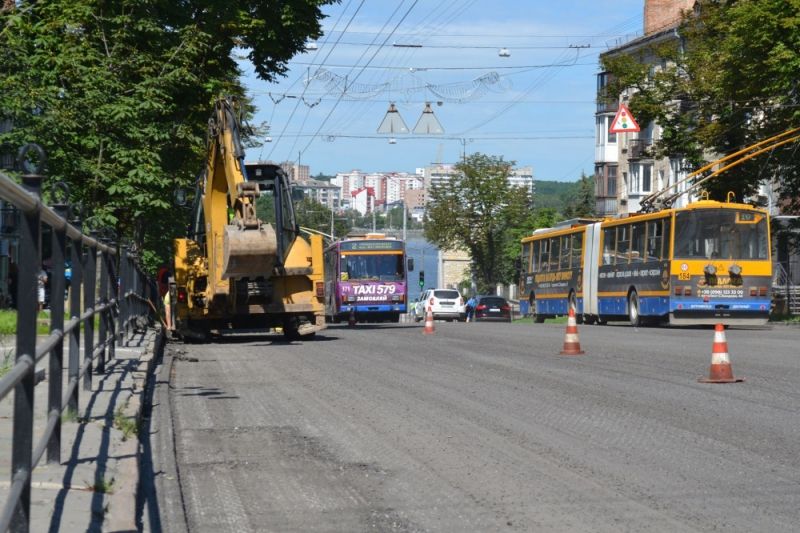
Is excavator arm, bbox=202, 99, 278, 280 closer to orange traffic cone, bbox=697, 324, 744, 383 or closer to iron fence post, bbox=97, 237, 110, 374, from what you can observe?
iron fence post, bbox=97, 237, 110, 374

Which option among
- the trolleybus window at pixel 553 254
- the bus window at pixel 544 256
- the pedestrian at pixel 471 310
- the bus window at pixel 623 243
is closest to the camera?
the bus window at pixel 623 243

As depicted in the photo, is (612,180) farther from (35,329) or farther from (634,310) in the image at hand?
(35,329)

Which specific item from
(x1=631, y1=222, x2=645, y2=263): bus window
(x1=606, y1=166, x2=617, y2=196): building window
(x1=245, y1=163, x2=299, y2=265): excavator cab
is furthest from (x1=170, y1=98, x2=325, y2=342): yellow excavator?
(x1=606, y1=166, x2=617, y2=196): building window

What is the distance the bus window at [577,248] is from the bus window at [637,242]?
5336 mm

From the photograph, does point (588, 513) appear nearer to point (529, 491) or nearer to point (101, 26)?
point (529, 491)

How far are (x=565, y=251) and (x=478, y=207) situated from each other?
1779 inches

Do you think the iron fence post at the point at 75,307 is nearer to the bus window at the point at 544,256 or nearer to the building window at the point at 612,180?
the bus window at the point at 544,256

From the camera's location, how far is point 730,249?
1380 inches

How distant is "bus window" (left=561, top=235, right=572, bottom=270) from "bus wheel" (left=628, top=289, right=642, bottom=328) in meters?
6.67

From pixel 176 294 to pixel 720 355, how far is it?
1430 centimetres

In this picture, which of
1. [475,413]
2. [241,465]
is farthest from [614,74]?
[241,465]

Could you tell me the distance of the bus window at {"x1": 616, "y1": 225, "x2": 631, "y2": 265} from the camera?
38.3 metres

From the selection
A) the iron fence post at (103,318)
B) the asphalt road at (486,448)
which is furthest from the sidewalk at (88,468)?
the iron fence post at (103,318)

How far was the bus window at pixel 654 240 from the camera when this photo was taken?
35.6 m
